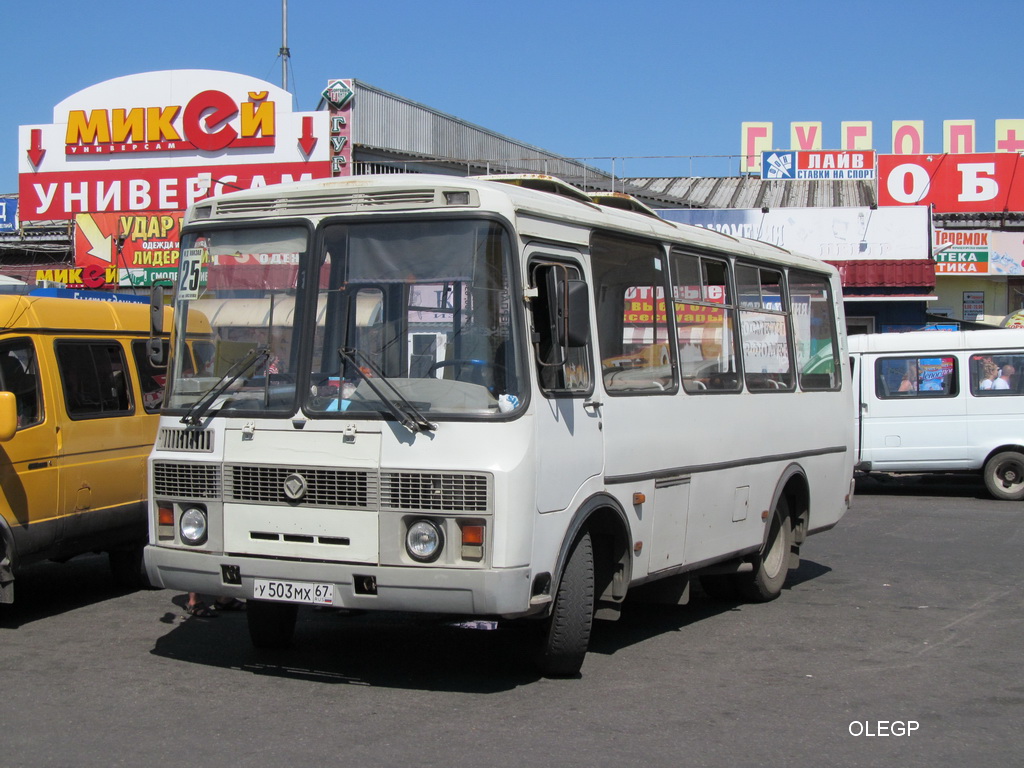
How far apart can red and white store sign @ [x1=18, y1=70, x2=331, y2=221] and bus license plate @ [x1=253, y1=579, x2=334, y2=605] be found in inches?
1095

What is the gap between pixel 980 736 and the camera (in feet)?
19.0

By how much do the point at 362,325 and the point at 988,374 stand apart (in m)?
14.3

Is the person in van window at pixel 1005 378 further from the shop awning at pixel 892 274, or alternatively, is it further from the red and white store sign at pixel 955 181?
the red and white store sign at pixel 955 181

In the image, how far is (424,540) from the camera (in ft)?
19.6

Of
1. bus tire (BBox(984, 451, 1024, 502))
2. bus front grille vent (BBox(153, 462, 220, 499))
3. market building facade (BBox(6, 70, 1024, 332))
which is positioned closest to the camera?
bus front grille vent (BBox(153, 462, 220, 499))

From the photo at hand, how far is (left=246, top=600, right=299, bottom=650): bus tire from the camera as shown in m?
7.21

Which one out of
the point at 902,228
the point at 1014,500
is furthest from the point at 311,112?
the point at 1014,500

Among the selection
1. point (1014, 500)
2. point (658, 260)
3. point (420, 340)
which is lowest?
point (1014, 500)

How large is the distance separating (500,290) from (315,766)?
253 centimetres

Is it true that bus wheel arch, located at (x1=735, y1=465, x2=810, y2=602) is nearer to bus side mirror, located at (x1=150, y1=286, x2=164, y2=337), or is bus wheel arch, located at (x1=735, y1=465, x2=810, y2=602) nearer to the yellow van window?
bus side mirror, located at (x1=150, y1=286, x2=164, y2=337)

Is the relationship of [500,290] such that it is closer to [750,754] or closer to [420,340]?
[420,340]

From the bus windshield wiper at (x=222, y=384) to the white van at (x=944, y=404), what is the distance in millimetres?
13903

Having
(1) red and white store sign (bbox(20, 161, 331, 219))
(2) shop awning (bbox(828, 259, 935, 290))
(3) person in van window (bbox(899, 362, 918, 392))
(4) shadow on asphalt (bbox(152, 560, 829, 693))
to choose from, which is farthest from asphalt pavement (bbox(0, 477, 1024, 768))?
(1) red and white store sign (bbox(20, 161, 331, 219))

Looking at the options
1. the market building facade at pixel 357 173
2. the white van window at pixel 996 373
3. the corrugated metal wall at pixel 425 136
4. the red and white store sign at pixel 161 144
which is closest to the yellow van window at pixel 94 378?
the white van window at pixel 996 373
